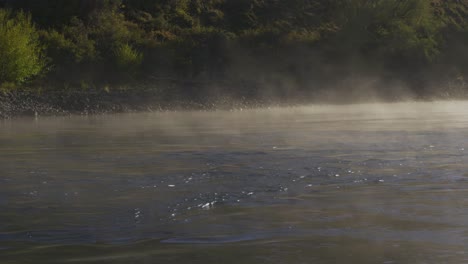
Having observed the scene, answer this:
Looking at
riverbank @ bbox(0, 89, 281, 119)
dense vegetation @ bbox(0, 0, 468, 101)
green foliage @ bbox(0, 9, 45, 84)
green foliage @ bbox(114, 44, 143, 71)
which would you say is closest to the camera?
riverbank @ bbox(0, 89, 281, 119)

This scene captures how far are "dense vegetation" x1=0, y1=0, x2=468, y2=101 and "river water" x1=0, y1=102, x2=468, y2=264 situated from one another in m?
23.5

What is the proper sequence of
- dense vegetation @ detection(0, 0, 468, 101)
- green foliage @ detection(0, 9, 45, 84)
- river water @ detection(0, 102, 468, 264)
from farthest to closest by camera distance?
1. dense vegetation @ detection(0, 0, 468, 101)
2. green foliage @ detection(0, 9, 45, 84)
3. river water @ detection(0, 102, 468, 264)

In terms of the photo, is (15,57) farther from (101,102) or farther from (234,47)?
(234,47)

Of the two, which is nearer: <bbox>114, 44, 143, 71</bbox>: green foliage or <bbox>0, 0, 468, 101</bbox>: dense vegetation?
<bbox>0, 0, 468, 101</bbox>: dense vegetation

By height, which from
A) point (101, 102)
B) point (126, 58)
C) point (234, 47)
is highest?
point (234, 47)

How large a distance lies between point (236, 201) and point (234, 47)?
4063 cm

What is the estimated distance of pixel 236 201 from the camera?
1044cm

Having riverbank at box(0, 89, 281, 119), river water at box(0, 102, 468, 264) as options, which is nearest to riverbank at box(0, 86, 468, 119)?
riverbank at box(0, 89, 281, 119)

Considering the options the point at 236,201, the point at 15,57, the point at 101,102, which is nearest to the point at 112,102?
the point at 101,102

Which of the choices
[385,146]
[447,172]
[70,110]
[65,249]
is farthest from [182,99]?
[65,249]

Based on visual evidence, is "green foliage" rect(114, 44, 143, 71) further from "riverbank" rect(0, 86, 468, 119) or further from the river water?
the river water

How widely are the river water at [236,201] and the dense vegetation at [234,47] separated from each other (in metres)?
23.5

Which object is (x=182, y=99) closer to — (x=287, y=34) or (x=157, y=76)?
(x=157, y=76)

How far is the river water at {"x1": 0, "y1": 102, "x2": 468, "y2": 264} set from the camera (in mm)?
7812
